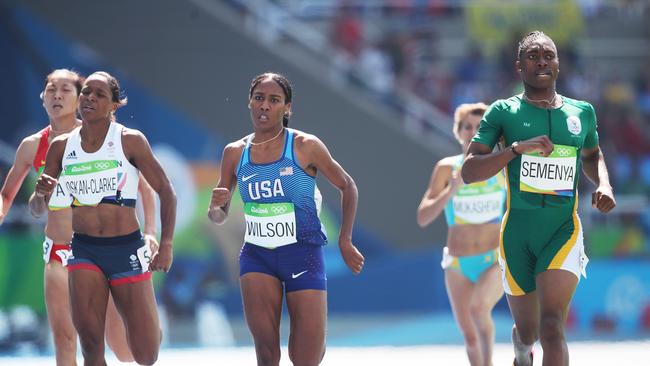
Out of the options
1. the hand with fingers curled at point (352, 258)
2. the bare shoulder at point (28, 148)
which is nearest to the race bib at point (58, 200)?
the bare shoulder at point (28, 148)

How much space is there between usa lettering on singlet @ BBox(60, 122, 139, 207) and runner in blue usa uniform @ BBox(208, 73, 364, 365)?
69cm

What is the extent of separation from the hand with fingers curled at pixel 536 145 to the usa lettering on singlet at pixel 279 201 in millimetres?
1420

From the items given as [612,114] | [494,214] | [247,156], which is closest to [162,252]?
[247,156]

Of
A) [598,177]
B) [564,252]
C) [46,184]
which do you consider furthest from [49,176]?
[598,177]

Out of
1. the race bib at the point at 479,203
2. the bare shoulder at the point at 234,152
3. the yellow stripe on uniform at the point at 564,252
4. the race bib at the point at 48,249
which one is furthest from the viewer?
the race bib at the point at 479,203

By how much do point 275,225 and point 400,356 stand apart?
6051 mm

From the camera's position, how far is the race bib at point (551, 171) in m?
7.68

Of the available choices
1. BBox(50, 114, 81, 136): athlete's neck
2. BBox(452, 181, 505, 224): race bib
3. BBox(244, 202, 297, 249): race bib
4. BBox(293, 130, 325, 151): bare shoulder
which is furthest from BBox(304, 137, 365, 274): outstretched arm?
BBox(452, 181, 505, 224): race bib

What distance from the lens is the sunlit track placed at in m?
12.5

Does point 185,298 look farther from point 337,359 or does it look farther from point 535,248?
point 535,248

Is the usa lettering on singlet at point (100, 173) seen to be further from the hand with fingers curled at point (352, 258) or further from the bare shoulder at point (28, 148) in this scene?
the hand with fingers curled at point (352, 258)

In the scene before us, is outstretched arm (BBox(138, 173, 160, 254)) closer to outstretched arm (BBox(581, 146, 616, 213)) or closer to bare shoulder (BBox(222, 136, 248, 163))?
bare shoulder (BBox(222, 136, 248, 163))

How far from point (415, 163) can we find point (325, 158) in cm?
1160

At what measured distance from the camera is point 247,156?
26.0 ft
